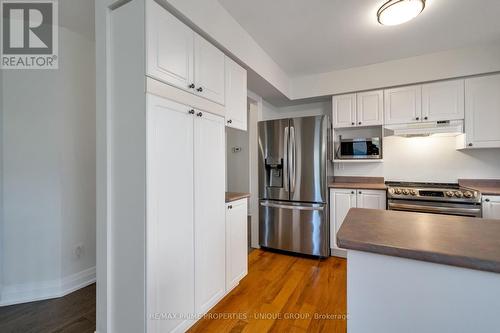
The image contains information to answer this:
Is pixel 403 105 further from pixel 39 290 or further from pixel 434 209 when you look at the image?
pixel 39 290

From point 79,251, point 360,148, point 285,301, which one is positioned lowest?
point 285,301

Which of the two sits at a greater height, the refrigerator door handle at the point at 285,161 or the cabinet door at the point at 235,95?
the cabinet door at the point at 235,95

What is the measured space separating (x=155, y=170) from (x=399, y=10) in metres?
2.17

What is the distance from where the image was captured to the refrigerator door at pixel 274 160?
3037mm

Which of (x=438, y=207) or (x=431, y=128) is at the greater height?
(x=431, y=128)

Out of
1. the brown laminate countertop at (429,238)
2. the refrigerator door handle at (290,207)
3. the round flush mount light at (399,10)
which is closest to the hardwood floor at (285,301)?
the refrigerator door handle at (290,207)

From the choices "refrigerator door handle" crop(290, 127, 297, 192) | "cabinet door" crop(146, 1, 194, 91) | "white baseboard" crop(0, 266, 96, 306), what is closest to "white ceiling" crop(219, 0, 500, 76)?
"cabinet door" crop(146, 1, 194, 91)

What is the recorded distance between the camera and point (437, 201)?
245cm

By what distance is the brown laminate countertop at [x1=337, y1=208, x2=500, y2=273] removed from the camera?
0.72 m

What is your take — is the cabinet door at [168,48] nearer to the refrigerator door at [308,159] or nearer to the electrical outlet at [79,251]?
the refrigerator door at [308,159]

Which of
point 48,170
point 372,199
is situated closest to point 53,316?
point 48,170

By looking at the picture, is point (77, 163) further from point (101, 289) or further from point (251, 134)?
point (251, 134)

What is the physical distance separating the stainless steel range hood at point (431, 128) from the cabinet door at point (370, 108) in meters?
0.21

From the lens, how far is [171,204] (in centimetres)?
145
